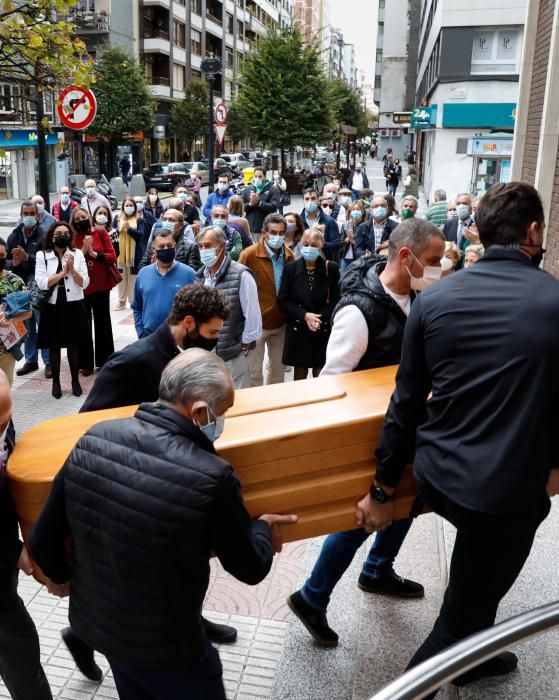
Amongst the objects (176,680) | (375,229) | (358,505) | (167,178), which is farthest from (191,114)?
(176,680)

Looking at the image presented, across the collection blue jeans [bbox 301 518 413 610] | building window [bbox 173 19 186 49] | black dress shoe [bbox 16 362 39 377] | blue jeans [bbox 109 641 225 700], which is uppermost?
building window [bbox 173 19 186 49]

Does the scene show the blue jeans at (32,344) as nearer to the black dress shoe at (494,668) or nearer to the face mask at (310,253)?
the face mask at (310,253)

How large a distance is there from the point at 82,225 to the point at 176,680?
7057 mm

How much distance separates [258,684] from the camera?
138 inches

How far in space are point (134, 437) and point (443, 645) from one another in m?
1.45

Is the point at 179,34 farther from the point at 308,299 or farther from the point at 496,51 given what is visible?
the point at 308,299

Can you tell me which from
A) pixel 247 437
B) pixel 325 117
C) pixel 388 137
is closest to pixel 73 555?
pixel 247 437

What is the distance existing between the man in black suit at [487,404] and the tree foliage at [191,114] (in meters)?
57.4

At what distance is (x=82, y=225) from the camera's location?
8664 mm

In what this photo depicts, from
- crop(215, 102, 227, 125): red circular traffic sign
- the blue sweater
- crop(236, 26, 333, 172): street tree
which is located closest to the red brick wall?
crop(215, 102, 227, 125): red circular traffic sign

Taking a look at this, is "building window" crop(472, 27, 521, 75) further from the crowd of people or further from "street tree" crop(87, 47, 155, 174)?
the crowd of people

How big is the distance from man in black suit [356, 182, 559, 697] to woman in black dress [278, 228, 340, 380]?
4.05 m

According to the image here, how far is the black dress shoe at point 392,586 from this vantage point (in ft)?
13.4

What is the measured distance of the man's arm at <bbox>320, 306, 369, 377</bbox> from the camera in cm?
347
